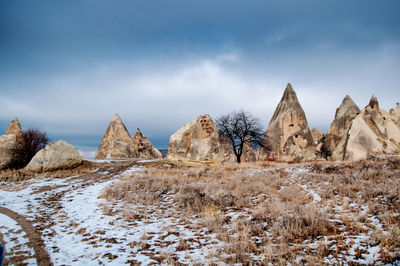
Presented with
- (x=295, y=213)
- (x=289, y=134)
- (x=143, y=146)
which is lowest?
(x=295, y=213)

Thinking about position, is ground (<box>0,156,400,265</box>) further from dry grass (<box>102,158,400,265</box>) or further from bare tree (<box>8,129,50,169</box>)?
bare tree (<box>8,129,50,169</box>)

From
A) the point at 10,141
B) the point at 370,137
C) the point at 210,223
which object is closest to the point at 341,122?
the point at 370,137

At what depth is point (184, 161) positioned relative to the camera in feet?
56.3

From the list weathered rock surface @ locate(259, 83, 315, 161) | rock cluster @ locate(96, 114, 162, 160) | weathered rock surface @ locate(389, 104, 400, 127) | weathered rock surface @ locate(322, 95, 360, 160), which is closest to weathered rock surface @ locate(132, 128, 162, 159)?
rock cluster @ locate(96, 114, 162, 160)

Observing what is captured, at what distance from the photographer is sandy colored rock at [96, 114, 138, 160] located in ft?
91.9

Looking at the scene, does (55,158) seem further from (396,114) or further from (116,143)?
(396,114)

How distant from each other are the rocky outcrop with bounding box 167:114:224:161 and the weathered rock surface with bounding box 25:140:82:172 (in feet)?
22.3

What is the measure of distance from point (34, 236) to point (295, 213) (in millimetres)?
5467

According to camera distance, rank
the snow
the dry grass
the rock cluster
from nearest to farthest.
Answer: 1. the dry grass
2. the snow
3. the rock cluster

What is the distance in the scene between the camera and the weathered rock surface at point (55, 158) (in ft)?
41.9

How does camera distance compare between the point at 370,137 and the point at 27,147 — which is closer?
the point at 27,147

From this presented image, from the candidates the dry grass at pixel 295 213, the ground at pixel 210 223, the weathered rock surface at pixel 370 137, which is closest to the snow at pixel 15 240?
the ground at pixel 210 223

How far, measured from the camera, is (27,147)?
16.2 m

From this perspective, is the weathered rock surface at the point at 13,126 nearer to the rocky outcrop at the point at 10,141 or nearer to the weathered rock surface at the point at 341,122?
the rocky outcrop at the point at 10,141
